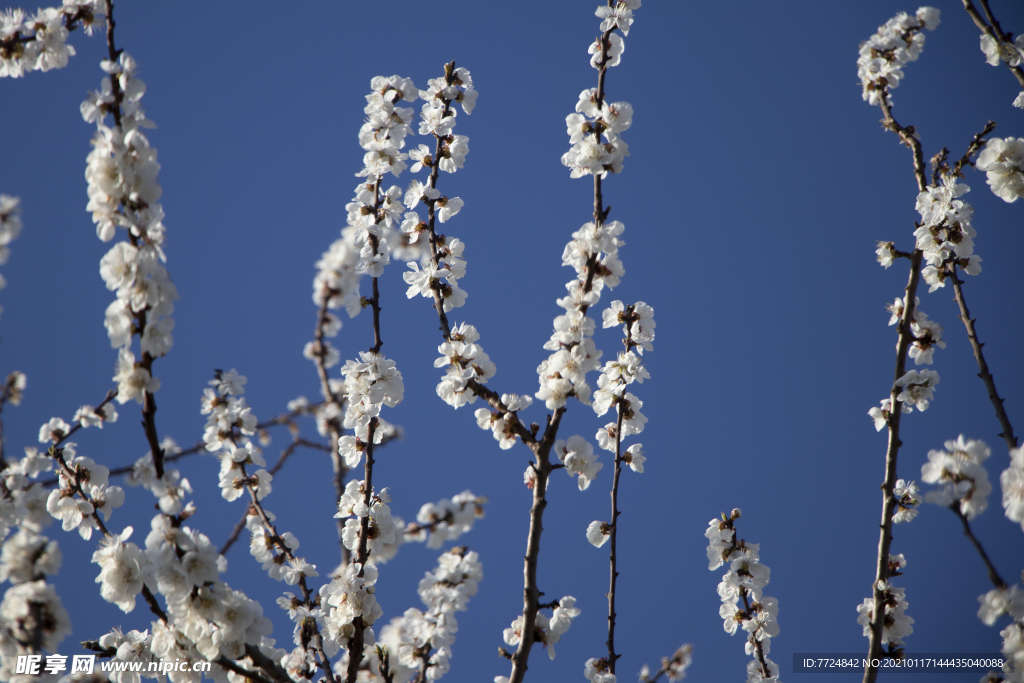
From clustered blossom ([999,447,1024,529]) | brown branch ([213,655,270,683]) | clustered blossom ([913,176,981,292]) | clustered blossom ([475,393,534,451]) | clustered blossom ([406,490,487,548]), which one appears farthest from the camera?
clustered blossom ([406,490,487,548])

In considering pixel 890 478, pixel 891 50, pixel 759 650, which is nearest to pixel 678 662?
pixel 759 650

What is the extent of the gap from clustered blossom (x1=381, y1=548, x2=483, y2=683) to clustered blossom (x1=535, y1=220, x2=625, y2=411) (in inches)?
71.1

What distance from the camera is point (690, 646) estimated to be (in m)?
4.29

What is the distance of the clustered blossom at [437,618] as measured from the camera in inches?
126

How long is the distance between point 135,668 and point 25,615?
Result: 0.67 meters

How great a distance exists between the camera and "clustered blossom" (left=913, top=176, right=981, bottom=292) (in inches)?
97.0

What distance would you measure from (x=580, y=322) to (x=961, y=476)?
117 cm

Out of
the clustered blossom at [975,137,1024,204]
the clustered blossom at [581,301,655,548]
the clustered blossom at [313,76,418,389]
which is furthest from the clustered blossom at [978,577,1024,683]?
the clustered blossom at [313,76,418,389]

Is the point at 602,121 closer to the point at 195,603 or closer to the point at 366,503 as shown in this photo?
the point at 366,503

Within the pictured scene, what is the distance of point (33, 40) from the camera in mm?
2125

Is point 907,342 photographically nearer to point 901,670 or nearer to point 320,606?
point 901,670

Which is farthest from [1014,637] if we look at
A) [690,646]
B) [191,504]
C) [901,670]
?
[690,646]

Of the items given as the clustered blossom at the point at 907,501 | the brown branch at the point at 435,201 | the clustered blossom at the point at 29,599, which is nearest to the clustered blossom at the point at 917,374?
the clustered blossom at the point at 907,501

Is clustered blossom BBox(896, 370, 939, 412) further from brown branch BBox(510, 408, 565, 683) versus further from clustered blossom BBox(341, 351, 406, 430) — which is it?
clustered blossom BBox(341, 351, 406, 430)
